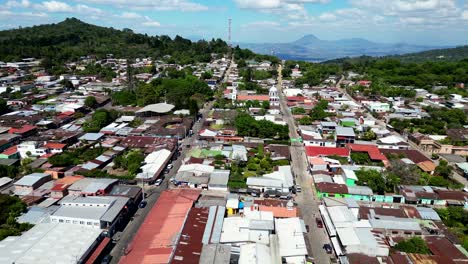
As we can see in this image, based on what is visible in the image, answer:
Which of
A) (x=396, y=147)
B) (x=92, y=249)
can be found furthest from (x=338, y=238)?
(x=396, y=147)

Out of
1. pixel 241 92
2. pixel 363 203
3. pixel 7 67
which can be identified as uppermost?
pixel 7 67

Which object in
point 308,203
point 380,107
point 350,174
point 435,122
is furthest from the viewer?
point 380,107

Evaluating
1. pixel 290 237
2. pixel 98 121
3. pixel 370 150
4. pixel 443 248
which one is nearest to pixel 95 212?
pixel 290 237

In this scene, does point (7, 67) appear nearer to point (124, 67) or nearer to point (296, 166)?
point (124, 67)

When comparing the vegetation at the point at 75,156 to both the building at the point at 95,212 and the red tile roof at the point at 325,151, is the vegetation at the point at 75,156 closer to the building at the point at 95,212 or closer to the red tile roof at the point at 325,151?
the building at the point at 95,212

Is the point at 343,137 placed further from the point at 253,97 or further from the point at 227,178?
the point at 253,97

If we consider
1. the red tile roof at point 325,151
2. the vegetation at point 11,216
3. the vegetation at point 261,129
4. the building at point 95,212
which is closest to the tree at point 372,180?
the red tile roof at point 325,151
